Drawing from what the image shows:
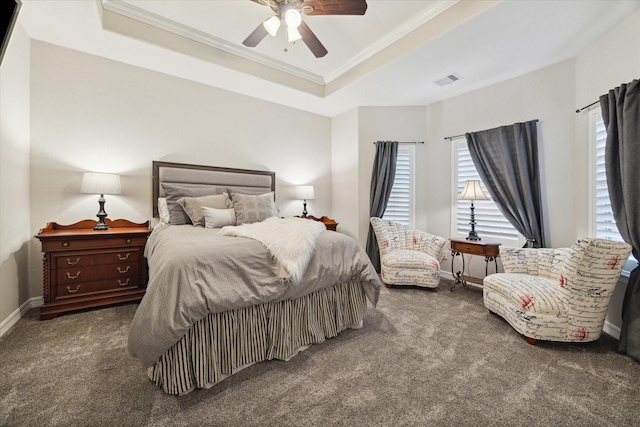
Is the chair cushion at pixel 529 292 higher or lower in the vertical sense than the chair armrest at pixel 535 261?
lower

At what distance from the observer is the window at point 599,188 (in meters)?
2.50

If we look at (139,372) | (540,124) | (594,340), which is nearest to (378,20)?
(540,124)

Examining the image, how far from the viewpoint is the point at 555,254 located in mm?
2580

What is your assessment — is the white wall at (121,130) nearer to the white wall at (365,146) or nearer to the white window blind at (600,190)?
the white wall at (365,146)

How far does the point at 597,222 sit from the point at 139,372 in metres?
4.20

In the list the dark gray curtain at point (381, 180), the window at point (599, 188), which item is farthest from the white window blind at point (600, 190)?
the dark gray curtain at point (381, 180)

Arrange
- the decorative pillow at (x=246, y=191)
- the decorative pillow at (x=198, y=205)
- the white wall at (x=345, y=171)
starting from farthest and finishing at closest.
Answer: the white wall at (x=345, y=171) → the decorative pillow at (x=246, y=191) → the decorative pillow at (x=198, y=205)

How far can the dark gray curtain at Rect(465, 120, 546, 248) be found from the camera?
3.18 meters

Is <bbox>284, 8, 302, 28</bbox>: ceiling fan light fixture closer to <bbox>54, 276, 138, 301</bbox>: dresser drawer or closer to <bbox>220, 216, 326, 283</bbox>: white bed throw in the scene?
<bbox>220, 216, 326, 283</bbox>: white bed throw

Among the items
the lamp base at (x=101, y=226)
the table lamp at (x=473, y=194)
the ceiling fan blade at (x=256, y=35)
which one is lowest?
the lamp base at (x=101, y=226)

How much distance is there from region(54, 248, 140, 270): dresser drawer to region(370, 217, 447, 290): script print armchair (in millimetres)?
3019

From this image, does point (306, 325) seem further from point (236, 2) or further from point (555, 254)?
point (236, 2)

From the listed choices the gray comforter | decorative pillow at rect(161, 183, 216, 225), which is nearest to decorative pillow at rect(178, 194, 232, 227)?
decorative pillow at rect(161, 183, 216, 225)

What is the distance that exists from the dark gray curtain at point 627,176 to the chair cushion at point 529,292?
434 mm
